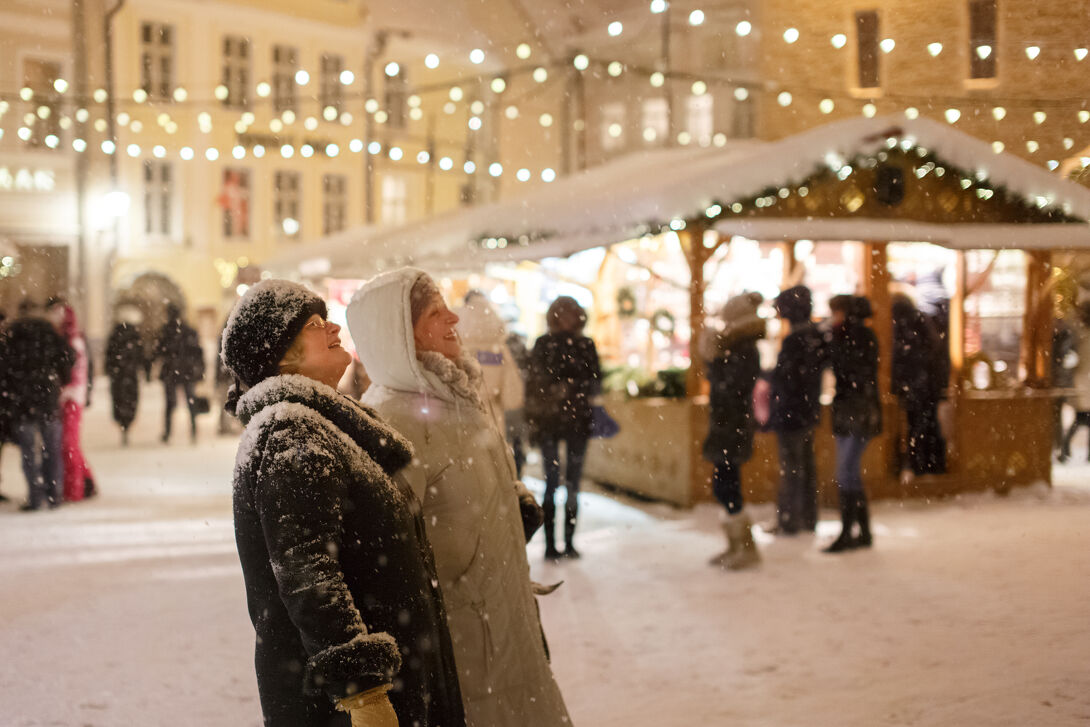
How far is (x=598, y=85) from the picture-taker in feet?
122

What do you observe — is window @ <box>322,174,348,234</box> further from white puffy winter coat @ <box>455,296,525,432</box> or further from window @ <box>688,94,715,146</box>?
white puffy winter coat @ <box>455,296,525,432</box>

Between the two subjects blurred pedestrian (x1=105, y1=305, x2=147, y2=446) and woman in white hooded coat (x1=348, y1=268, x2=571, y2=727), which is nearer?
woman in white hooded coat (x1=348, y1=268, x2=571, y2=727)

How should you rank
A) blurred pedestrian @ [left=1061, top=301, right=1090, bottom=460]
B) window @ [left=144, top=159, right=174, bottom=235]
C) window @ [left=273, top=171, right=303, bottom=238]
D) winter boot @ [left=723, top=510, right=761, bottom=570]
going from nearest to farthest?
winter boot @ [left=723, top=510, right=761, bottom=570], blurred pedestrian @ [left=1061, top=301, right=1090, bottom=460], window @ [left=144, top=159, right=174, bottom=235], window @ [left=273, top=171, right=303, bottom=238]

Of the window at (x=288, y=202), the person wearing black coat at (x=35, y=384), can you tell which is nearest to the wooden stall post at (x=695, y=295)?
the person wearing black coat at (x=35, y=384)

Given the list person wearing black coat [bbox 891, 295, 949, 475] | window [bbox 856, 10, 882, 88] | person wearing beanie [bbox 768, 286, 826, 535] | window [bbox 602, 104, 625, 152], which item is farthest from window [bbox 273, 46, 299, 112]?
person wearing beanie [bbox 768, 286, 826, 535]

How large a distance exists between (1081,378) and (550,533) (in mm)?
5688

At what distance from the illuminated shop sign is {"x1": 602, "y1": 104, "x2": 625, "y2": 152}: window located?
18.2 meters

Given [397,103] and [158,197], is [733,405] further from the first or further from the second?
[397,103]

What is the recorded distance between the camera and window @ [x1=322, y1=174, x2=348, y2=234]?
103 feet

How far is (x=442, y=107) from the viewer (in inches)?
1289

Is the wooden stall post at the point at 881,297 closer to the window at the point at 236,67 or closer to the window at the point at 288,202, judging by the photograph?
the window at the point at 236,67

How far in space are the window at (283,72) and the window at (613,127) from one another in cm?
1117

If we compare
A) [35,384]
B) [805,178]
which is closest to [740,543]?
[805,178]

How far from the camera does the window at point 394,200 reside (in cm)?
3228
